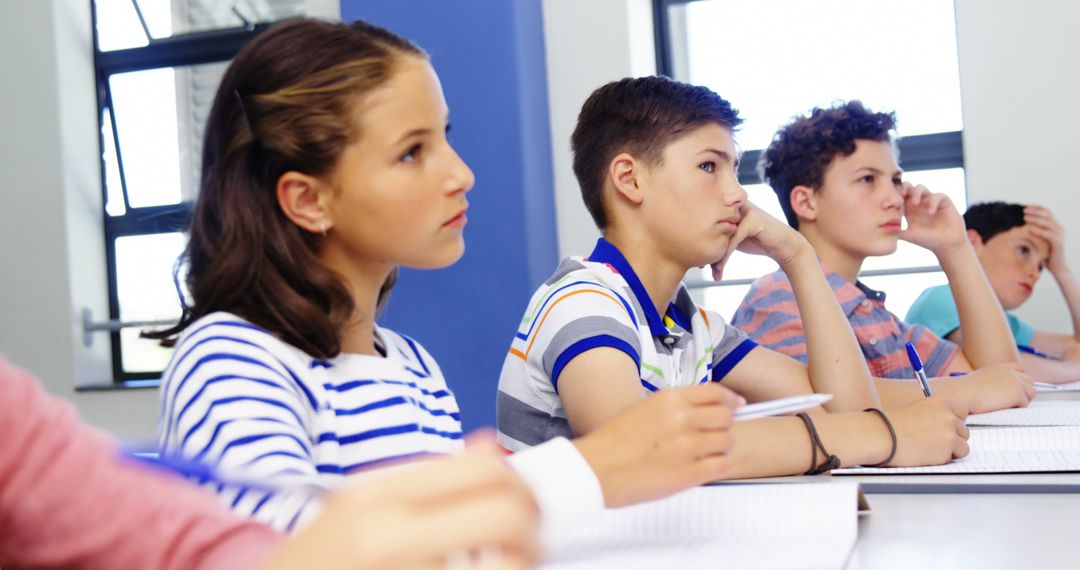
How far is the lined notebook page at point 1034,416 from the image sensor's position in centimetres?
143

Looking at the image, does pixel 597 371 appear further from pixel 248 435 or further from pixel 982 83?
pixel 982 83

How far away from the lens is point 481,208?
2.86 metres

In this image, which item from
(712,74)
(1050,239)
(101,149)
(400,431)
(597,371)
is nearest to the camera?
(400,431)

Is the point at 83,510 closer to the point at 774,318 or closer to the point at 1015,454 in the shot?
the point at 1015,454

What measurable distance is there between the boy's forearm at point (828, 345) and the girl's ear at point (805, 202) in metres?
0.50

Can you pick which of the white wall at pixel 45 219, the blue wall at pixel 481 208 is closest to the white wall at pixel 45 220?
the white wall at pixel 45 219

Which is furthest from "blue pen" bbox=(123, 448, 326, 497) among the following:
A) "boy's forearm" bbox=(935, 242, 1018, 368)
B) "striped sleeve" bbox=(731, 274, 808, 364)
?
"boy's forearm" bbox=(935, 242, 1018, 368)

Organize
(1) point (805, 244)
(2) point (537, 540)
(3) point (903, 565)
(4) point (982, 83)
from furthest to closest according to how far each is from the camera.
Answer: (4) point (982, 83) → (1) point (805, 244) → (3) point (903, 565) → (2) point (537, 540)

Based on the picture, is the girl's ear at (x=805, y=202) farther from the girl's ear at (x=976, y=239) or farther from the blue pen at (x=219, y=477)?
the blue pen at (x=219, y=477)

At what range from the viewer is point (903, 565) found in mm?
696

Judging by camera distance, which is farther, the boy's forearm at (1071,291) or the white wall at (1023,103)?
the white wall at (1023,103)

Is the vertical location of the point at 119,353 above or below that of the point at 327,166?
below

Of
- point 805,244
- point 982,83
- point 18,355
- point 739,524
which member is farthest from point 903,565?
point 18,355

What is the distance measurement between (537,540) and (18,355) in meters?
3.76
